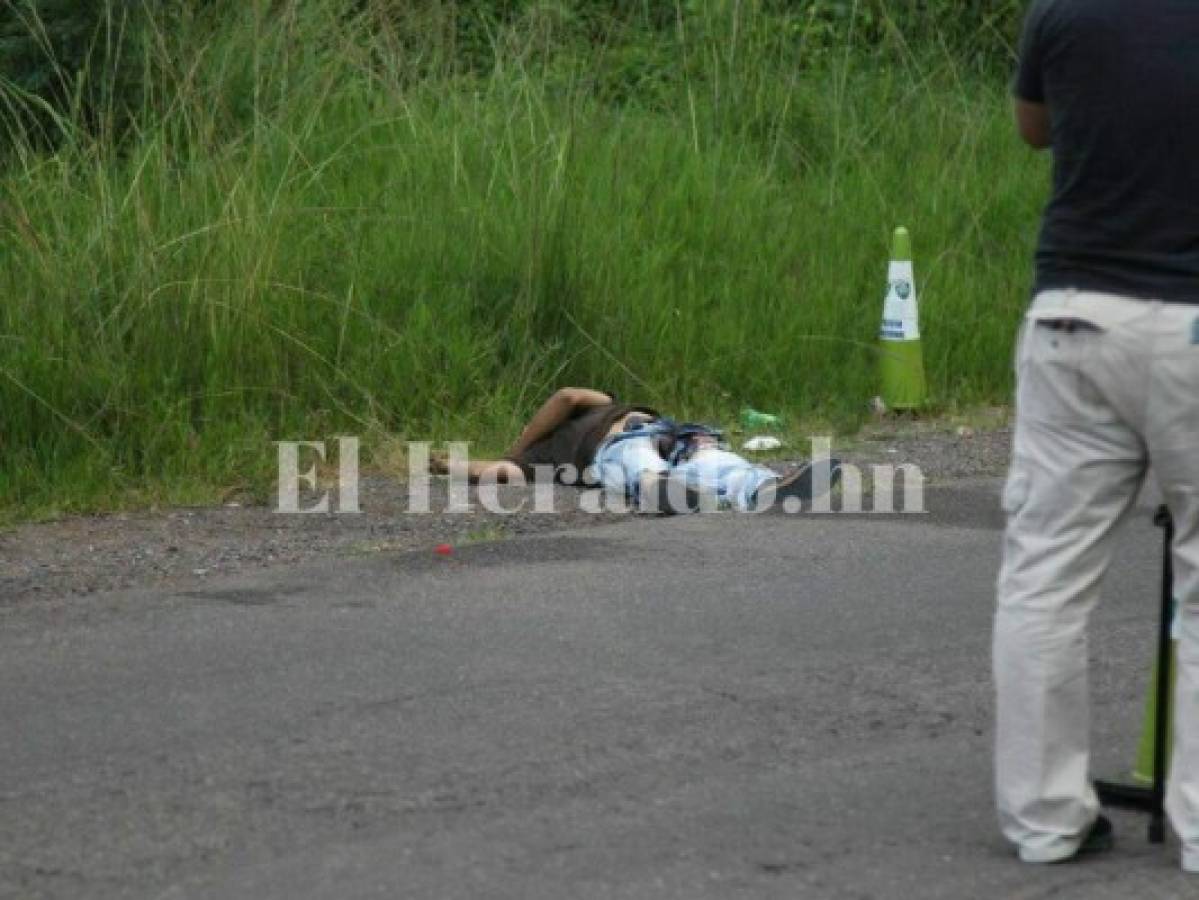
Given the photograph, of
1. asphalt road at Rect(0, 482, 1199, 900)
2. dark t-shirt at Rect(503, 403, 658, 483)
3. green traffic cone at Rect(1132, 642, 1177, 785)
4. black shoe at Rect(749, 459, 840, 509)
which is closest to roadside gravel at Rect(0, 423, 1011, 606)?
dark t-shirt at Rect(503, 403, 658, 483)

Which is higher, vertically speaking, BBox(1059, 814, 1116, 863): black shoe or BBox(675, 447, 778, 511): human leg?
BBox(675, 447, 778, 511): human leg

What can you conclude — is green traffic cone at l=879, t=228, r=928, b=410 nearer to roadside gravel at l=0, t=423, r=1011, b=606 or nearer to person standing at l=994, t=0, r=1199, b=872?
roadside gravel at l=0, t=423, r=1011, b=606

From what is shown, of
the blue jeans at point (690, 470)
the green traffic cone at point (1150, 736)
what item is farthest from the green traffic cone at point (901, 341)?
the green traffic cone at point (1150, 736)

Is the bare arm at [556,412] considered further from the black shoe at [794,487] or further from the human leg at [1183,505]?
the human leg at [1183,505]

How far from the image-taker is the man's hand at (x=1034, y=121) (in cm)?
498

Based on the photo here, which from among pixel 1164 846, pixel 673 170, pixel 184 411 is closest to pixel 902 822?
pixel 1164 846

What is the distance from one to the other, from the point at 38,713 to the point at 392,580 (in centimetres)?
176

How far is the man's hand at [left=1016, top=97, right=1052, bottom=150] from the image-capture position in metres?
4.98

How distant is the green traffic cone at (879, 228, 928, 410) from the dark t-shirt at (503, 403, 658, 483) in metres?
2.19

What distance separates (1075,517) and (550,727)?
65.1 inches

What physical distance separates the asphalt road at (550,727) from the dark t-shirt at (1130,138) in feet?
4.03

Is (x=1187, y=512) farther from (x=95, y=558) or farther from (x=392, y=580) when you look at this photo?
(x=95, y=558)

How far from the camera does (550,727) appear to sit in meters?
5.99

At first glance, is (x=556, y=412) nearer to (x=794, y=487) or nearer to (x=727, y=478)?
(x=727, y=478)
